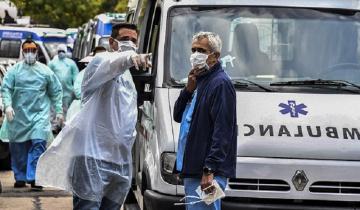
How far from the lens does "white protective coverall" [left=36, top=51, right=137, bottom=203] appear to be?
664 centimetres

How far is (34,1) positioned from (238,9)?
37.5 m

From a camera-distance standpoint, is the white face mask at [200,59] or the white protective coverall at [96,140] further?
the white protective coverall at [96,140]

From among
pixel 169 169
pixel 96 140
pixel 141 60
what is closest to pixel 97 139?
pixel 96 140

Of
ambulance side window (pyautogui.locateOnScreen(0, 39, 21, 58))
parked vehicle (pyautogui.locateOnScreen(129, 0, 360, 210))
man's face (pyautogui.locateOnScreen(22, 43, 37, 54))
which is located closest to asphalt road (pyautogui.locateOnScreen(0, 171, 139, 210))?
man's face (pyautogui.locateOnScreen(22, 43, 37, 54))

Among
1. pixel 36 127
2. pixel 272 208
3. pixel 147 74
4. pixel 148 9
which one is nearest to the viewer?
pixel 272 208

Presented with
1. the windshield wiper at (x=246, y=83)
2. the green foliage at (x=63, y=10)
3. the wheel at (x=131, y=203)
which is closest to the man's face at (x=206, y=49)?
the windshield wiper at (x=246, y=83)

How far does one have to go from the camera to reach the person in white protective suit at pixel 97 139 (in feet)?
21.8

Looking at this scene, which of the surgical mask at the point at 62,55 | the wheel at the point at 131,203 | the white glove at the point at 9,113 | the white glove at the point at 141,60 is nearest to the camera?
the white glove at the point at 141,60

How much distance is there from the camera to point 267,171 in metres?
6.52

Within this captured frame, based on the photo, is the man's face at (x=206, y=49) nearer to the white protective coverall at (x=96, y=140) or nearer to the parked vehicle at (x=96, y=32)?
the white protective coverall at (x=96, y=140)

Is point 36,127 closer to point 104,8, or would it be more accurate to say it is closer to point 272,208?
point 272,208

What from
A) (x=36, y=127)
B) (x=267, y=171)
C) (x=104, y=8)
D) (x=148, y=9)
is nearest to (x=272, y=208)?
(x=267, y=171)

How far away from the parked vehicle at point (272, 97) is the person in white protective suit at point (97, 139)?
0.95 feet

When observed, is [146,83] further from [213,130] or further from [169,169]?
[213,130]
